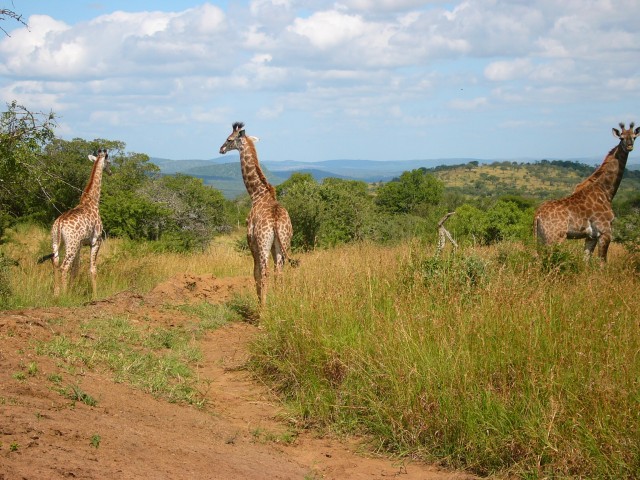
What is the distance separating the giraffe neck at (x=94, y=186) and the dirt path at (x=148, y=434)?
4.54m

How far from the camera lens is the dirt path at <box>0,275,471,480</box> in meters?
4.70

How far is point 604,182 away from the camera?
1248 centimetres

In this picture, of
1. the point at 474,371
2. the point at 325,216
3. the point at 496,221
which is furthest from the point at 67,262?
the point at 496,221

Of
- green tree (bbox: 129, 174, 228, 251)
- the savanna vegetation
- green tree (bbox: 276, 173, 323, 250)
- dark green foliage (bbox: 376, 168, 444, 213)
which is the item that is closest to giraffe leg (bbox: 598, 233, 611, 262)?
the savanna vegetation

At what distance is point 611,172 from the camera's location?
12445 millimetres

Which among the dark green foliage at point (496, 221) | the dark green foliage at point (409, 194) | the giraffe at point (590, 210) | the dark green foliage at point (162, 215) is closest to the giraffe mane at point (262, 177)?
the giraffe at point (590, 210)

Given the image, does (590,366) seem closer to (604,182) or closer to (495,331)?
(495,331)

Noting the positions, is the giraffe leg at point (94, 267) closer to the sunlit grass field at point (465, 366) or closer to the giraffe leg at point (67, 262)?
the giraffe leg at point (67, 262)

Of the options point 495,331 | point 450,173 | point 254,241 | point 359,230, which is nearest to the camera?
point 495,331

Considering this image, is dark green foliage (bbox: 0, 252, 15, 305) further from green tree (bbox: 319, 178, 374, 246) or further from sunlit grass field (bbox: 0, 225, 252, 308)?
green tree (bbox: 319, 178, 374, 246)

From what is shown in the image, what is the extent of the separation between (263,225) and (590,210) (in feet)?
18.4

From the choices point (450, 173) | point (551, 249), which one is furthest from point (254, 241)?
point (450, 173)

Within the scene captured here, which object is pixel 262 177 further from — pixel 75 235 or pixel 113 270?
pixel 113 270

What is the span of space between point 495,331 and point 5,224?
13296 mm
